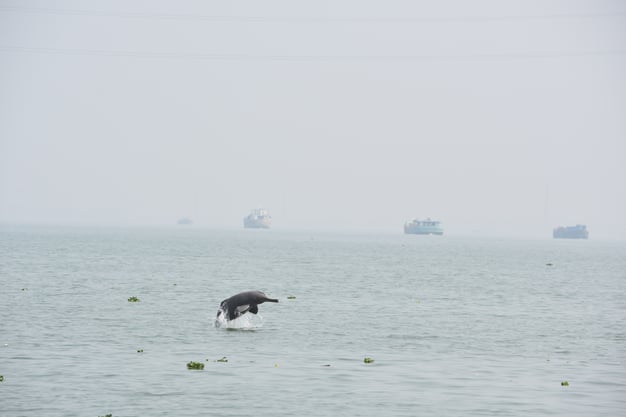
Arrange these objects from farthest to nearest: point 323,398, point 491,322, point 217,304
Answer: point 217,304 → point 491,322 → point 323,398

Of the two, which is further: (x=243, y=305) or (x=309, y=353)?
(x=243, y=305)

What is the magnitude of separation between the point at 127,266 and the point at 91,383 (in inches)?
3166

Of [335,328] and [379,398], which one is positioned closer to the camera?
[379,398]

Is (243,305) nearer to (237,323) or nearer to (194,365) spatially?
(237,323)

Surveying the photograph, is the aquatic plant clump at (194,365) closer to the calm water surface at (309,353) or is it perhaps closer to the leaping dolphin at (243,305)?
the calm water surface at (309,353)

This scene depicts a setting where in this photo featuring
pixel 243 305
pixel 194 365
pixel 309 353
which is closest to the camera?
pixel 194 365

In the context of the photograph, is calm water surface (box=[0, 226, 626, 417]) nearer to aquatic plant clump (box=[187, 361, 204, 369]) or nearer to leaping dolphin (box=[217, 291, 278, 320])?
aquatic plant clump (box=[187, 361, 204, 369])

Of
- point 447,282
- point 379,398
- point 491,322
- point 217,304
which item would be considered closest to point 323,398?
point 379,398

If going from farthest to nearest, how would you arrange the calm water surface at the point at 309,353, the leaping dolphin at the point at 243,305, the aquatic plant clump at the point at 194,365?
the leaping dolphin at the point at 243,305
the aquatic plant clump at the point at 194,365
the calm water surface at the point at 309,353

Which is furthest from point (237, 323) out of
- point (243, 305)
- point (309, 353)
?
point (309, 353)

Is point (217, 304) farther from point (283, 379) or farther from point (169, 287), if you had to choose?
point (283, 379)

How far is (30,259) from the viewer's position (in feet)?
399

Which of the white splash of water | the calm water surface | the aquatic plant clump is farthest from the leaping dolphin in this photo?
the aquatic plant clump

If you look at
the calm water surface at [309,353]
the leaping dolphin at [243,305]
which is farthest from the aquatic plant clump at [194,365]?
the leaping dolphin at [243,305]
